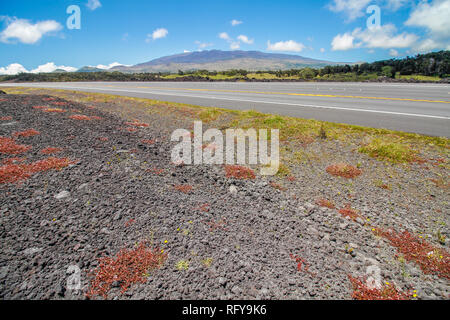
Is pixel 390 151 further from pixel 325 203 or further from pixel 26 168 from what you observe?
pixel 26 168

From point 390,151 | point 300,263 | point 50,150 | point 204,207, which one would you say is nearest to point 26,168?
point 50,150

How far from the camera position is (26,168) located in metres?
5.28

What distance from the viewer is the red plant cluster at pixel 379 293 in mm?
2926

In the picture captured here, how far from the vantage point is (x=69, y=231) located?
3672mm

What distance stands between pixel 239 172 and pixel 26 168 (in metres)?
5.46

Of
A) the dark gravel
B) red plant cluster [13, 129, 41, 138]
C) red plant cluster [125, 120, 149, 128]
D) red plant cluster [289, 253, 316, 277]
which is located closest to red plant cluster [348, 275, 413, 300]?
the dark gravel

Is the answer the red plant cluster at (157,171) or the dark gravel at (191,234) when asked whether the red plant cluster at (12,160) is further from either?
the red plant cluster at (157,171)

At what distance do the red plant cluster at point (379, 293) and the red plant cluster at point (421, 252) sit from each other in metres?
0.73

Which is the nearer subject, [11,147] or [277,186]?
[277,186]

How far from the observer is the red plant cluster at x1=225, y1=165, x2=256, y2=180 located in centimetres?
631

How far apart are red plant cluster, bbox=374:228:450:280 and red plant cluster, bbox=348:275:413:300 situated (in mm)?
725

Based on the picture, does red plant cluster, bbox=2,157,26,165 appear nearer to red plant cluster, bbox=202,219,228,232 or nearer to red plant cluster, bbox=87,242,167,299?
red plant cluster, bbox=87,242,167,299
